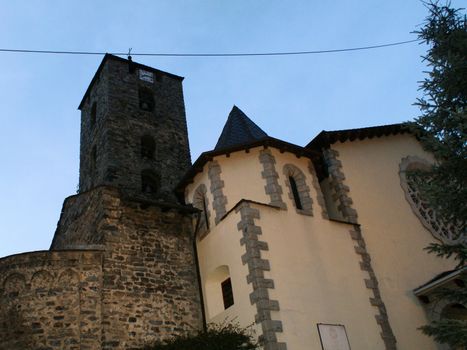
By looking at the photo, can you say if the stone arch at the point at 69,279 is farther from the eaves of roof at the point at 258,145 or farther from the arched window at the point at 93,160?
the arched window at the point at 93,160

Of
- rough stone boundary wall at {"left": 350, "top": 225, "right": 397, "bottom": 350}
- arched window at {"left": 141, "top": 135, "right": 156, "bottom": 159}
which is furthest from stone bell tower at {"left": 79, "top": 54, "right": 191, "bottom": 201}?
rough stone boundary wall at {"left": 350, "top": 225, "right": 397, "bottom": 350}

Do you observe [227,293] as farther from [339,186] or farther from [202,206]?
[339,186]

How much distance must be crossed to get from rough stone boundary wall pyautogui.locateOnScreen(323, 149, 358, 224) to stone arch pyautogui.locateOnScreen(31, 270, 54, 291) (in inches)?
327

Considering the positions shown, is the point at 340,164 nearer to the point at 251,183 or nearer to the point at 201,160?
the point at 251,183

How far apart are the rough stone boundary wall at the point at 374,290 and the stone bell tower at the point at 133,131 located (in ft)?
26.1

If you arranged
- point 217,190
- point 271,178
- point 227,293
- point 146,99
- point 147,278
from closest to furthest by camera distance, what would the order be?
point 147,278, point 227,293, point 271,178, point 217,190, point 146,99

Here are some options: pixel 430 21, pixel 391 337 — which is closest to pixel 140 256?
pixel 391 337

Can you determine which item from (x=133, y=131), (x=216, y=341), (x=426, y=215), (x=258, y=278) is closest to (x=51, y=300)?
(x=216, y=341)

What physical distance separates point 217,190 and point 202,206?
4.05 feet

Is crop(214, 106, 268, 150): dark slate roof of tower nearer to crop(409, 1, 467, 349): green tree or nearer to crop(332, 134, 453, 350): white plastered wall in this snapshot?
crop(332, 134, 453, 350): white plastered wall

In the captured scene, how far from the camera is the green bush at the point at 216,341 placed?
12.2 m

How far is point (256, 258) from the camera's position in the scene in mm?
13164

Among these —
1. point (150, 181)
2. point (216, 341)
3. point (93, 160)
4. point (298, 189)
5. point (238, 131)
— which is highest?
point (93, 160)

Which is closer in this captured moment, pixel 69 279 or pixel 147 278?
pixel 69 279
